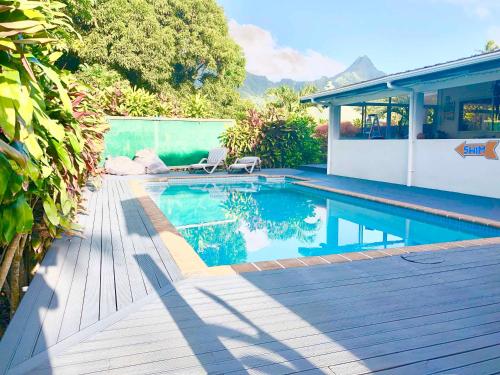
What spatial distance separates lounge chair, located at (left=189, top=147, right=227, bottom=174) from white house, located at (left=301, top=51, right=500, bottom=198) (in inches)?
142

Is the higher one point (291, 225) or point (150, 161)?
point (150, 161)

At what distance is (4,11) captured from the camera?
1.41 m

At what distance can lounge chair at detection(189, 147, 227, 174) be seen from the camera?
46.1 ft

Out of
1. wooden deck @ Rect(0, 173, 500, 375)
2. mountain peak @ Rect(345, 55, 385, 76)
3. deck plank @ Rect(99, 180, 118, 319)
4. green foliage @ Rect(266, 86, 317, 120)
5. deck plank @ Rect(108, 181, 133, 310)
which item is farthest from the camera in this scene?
mountain peak @ Rect(345, 55, 385, 76)

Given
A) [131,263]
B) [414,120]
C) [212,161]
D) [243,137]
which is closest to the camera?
[131,263]

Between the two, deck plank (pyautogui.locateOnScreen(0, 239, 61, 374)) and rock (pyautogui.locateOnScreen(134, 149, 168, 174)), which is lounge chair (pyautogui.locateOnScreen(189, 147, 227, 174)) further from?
deck plank (pyautogui.locateOnScreen(0, 239, 61, 374))

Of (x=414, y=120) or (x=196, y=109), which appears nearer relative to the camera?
(x=414, y=120)

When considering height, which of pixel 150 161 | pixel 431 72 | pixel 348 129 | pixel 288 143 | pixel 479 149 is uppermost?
pixel 431 72

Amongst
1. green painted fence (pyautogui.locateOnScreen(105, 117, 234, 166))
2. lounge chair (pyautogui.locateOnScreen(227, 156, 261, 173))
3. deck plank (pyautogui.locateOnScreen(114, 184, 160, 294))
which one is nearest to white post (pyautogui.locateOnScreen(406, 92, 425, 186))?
lounge chair (pyautogui.locateOnScreen(227, 156, 261, 173))

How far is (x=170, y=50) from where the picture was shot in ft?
74.6

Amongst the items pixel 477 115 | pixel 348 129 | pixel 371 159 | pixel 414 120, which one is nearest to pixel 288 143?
pixel 348 129

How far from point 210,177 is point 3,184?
11.4 meters

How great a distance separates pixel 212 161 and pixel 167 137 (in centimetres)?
189

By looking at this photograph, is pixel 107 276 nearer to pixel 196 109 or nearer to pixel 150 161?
pixel 150 161
